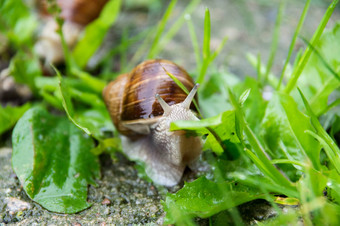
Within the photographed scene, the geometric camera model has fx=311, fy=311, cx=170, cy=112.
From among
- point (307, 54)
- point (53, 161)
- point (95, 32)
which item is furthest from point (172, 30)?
point (53, 161)

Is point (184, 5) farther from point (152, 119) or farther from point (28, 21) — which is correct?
point (152, 119)

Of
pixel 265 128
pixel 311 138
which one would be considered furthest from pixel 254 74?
pixel 311 138

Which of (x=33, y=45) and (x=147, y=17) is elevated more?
(x=147, y=17)

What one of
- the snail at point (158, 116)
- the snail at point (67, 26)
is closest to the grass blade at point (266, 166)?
the snail at point (158, 116)

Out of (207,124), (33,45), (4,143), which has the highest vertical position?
(207,124)

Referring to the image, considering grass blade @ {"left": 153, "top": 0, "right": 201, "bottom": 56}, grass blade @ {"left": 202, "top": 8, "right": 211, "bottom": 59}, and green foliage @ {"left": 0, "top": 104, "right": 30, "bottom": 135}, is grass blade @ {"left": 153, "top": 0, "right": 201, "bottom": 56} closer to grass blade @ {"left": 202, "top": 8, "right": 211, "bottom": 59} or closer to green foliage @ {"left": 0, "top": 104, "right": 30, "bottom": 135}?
grass blade @ {"left": 202, "top": 8, "right": 211, "bottom": 59}

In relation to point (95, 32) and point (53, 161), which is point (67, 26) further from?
Answer: point (53, 161)

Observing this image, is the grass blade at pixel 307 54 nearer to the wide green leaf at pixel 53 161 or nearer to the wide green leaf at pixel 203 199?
the wide green leaf at pixel 203 199
